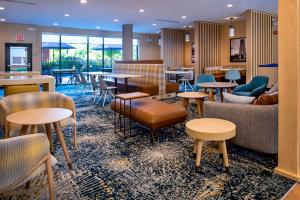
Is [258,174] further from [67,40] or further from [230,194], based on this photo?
[67,40]

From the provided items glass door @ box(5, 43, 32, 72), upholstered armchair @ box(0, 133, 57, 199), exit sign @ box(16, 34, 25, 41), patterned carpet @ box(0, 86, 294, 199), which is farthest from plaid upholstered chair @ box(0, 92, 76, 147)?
exit sign @ box(16, 34, 25, 41)

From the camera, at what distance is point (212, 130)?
2477mm

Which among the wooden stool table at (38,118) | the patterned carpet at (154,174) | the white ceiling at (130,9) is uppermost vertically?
the white ceiling at (130,9)

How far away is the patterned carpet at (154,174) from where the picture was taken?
6.88ft

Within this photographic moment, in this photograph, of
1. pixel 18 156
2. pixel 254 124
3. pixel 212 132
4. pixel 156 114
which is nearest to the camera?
pixel 18 156

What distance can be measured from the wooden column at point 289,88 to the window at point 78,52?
31.7ft

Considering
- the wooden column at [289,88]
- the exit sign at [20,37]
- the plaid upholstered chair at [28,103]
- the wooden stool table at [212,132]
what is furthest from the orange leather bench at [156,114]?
the exit sign at [20,37]

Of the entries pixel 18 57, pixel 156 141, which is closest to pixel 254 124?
pixel 156 141

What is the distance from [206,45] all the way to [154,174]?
8856mm

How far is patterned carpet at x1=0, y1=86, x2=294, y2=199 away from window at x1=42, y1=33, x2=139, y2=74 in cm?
863

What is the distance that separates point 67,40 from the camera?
11953mm

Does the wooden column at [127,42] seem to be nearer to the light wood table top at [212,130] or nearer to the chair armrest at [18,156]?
the light wood table top at [212,130]

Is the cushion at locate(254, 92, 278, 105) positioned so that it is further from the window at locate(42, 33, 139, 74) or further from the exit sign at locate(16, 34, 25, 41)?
the exit sign at locate(16, 34, 25, 41)

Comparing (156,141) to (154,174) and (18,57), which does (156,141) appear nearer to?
(154,174)
